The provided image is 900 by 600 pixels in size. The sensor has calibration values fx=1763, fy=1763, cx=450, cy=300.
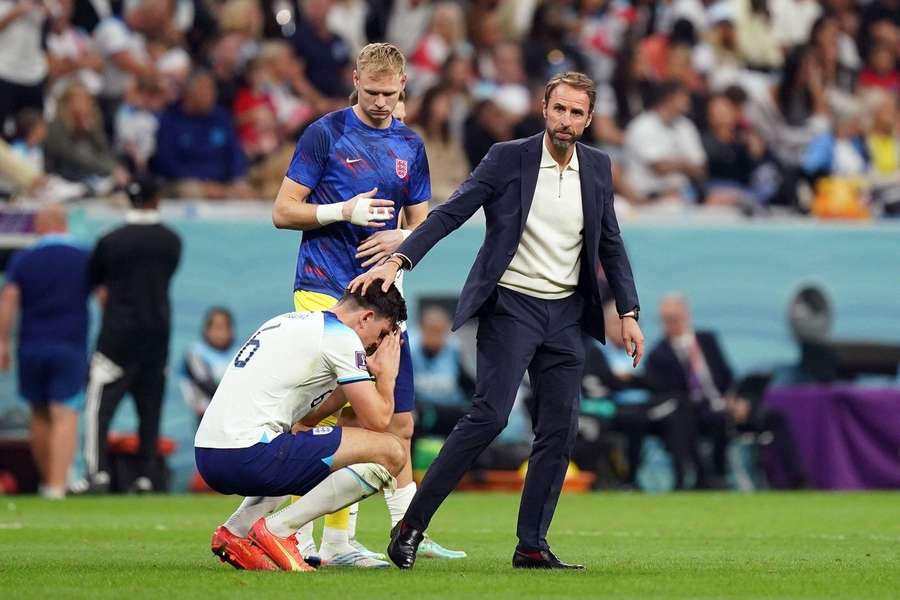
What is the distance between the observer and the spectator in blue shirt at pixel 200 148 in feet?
55.5

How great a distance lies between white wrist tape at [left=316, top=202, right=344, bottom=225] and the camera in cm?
820

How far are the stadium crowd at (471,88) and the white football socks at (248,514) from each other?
9000 mm

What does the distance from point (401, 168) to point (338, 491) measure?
180cm

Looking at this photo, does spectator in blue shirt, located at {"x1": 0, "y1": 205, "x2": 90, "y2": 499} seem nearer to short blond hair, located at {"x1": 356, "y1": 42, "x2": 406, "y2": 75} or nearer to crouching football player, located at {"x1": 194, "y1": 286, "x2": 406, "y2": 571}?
short blond hair, located at {"x1": 356, "y1": 42, "x2": 406, "y2": 75}

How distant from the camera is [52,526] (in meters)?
11.3

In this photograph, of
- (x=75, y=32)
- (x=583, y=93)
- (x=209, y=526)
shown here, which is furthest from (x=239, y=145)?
(x=583, y=93)

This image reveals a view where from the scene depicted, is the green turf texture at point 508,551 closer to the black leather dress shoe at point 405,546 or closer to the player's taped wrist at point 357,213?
the black leather dress shoe at point 405,546

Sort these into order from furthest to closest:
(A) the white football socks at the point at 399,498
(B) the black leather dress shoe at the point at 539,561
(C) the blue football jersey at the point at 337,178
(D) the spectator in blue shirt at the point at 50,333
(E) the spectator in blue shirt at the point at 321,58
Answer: (E) the spectator in blue shirt at the point at 321,58
(D) the spectator in blue shirt at the point at 50,333
(A) the white football socks at the point at 399,498
(C) the blue football jersey at the point at 337,178
(B) the black leather dress shoe at the point at 539,561

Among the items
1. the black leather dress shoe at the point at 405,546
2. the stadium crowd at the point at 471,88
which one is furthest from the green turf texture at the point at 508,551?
the stadium crowd at the point at 471,88

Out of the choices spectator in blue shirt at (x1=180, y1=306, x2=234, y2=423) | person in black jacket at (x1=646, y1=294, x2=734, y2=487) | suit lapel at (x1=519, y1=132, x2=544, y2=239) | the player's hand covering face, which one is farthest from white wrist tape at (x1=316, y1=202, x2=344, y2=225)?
person in black jacket at (x1=646, y1=294, x2=734, y2=487)

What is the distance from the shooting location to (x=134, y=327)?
15.3m

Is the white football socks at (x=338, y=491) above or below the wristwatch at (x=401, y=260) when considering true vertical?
below

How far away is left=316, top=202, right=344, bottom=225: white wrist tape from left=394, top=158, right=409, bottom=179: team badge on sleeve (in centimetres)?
44

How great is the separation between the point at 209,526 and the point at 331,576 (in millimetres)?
3935
